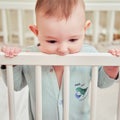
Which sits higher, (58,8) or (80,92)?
(58,8)

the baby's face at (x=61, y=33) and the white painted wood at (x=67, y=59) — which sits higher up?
the baby's face at (x=61, y=33)

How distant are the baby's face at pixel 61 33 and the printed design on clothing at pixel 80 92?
0.10 meters

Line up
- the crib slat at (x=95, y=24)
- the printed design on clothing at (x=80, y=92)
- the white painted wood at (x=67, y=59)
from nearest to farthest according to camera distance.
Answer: the white painted wood at (x=67, y=59)
the printed design on clothing at (x=80, y=92)
the crib slat at (x=95, y=24)

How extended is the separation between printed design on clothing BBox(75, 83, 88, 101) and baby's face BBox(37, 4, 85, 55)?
10cm

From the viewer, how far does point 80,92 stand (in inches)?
31.2

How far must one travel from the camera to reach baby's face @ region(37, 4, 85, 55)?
70cm

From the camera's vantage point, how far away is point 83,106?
821 mm

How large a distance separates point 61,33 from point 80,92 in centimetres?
18

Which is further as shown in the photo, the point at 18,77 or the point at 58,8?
the point at 18,77

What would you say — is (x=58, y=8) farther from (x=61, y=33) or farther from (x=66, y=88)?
(x=66, y=88)

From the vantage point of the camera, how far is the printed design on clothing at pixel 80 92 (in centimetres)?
79

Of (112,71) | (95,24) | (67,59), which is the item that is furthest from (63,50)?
(95,24)

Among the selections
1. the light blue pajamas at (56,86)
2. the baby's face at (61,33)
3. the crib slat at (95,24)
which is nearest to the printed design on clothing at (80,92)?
the light blue pajamas at (56,86)

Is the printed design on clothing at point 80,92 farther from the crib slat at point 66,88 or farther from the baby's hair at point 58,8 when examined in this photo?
the baby's hair at point 58,8
